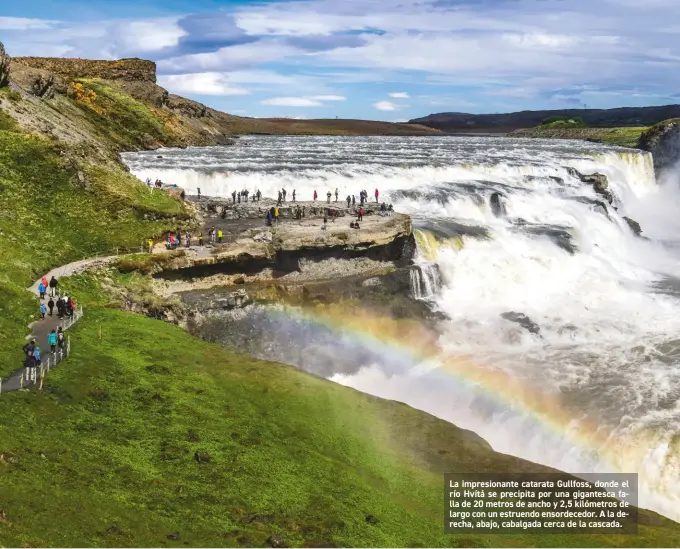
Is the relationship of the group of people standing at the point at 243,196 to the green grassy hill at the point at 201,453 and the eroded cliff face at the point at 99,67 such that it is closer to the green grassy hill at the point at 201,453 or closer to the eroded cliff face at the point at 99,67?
the green grassy hill at the point at 201,453

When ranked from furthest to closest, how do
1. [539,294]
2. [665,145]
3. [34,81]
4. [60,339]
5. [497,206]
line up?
[665,145] → [34,81] → [497,206] → [539,294] → [60,339]

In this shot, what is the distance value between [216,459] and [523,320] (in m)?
23.2

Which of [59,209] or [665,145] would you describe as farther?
[665,145]

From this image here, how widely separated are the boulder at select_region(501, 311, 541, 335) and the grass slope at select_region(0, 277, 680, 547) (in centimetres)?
1451

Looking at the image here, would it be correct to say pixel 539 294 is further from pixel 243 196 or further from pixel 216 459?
pixel 216 459

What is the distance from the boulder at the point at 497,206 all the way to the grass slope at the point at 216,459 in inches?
1399

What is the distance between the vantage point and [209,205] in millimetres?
47469

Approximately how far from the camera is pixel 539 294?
4172 cm

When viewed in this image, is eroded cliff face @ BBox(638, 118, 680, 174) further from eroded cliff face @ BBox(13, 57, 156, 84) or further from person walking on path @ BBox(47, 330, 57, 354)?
person walking on path @ BBox(47, 330, 57, 354)

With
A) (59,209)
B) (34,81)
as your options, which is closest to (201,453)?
(59,209)

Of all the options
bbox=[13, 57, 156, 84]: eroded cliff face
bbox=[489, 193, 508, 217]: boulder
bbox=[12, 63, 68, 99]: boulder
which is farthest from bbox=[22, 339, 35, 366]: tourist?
bbox=[13, 57, 156, 84]: eroded cliff face

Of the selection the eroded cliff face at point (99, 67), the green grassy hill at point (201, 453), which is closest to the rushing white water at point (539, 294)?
the green grassy hill at point (201, 453)

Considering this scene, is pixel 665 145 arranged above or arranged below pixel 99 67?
below

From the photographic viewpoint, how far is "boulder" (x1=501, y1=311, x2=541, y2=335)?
35.8m
